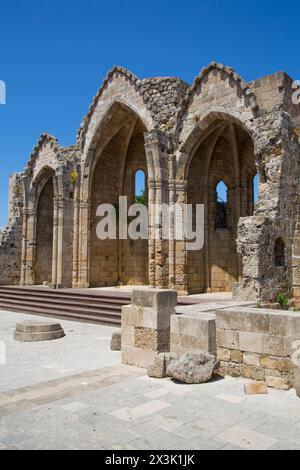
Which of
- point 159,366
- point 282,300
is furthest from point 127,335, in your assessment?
point 282,300

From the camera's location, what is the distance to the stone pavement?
3332mm

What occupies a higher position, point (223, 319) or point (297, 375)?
point (223, 319)

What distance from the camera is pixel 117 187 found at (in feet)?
60.0

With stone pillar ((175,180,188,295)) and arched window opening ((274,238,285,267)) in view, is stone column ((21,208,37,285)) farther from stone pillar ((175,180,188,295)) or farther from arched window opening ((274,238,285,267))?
arched window opening ((274,238,285,267))

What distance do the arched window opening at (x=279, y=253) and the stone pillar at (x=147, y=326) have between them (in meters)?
5.75

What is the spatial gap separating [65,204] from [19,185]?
215 inches

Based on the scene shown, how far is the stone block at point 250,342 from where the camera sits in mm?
5207

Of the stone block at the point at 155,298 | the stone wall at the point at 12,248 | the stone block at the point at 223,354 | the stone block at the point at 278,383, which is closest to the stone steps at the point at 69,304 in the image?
the stone wall at the point at 12,248

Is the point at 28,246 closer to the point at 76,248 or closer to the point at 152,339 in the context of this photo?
the point at 76,248

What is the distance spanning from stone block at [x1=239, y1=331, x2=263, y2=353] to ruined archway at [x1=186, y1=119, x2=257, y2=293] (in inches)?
357

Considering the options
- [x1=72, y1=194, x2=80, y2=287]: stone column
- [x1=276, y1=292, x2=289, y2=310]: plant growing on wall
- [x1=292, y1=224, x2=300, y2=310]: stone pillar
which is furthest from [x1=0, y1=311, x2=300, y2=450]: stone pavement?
[x1=72, y1=194, x2=80, y2=287]: stone column

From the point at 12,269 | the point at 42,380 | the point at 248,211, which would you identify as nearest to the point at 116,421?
the point at 42,380

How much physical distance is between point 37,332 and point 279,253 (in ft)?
22.2
